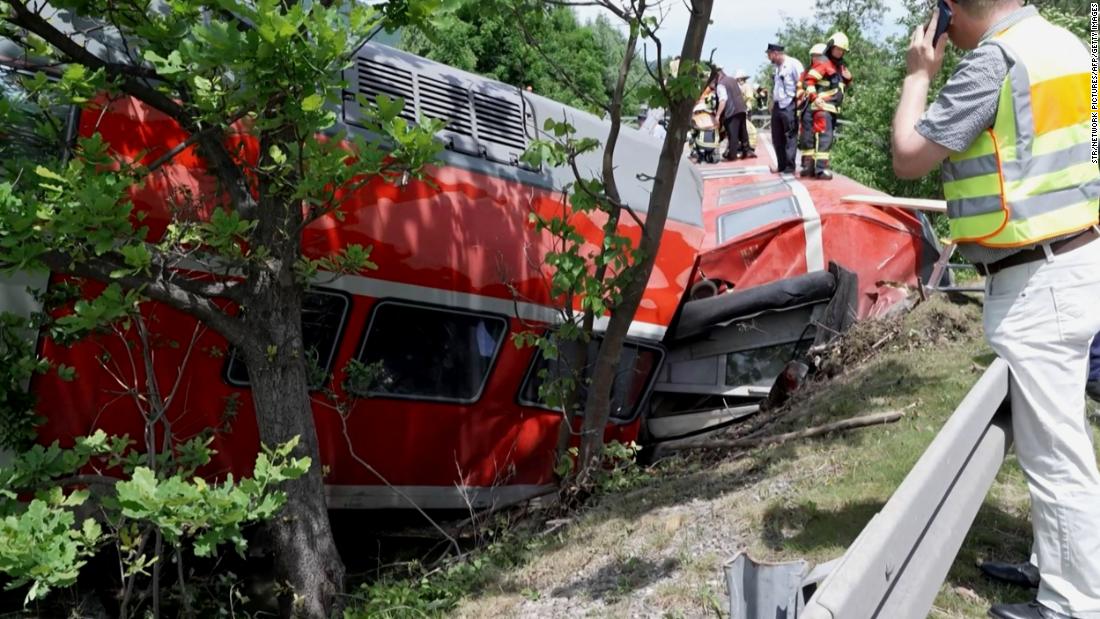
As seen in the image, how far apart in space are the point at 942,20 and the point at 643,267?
3.34m

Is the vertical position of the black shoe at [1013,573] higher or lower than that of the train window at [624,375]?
higher

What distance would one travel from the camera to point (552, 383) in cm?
661

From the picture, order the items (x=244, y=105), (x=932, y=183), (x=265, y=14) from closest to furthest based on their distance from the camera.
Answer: (x=265, y=14) < (x=244, y=105) < (x=932, y=183)

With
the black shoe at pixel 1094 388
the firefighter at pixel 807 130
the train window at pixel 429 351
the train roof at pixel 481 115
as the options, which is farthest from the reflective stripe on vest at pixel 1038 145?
the firefighter at pixel 807 130

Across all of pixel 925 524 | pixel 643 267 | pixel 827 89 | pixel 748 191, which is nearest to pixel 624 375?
pixel 643 267

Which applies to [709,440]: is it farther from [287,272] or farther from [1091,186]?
[1091,186]

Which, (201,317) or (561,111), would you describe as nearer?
(201,317)

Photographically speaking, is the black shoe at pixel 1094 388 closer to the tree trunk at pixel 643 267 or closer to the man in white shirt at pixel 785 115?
the tree trunk at pixel 643 267

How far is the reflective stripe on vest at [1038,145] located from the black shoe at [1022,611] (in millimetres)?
1072

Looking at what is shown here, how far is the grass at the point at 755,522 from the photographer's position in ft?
13.2

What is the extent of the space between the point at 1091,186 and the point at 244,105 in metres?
2.90

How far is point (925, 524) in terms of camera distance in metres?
2.53

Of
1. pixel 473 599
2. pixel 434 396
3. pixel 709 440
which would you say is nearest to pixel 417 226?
pixel 434 396

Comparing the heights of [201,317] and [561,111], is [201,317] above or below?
below
